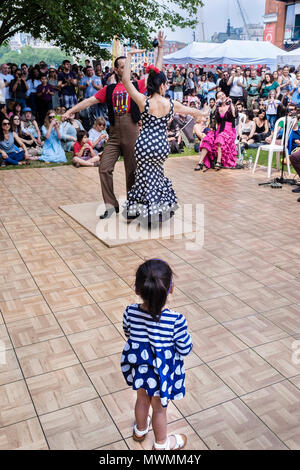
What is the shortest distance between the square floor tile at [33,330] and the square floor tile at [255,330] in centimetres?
126

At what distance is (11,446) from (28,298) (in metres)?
1.59

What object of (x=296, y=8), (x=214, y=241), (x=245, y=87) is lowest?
(x=214, y=241)

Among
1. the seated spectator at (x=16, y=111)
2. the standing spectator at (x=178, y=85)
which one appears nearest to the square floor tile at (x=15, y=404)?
the seated spectator at (x=16, y=111)

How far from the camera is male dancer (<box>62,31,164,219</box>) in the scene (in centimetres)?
494

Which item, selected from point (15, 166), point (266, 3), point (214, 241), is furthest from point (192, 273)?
point (266, 3)

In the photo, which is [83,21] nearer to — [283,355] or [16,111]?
[16,111]

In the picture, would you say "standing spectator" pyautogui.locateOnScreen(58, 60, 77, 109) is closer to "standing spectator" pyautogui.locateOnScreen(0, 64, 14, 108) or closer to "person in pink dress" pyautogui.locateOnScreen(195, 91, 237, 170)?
"standing spectator" pyautogui.locateOnScreen(0, 64, 14, 108)

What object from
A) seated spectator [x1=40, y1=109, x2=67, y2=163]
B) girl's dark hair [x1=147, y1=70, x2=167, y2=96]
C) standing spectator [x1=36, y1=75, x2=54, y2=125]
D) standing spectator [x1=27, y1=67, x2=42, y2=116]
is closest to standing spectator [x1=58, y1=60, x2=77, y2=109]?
standing spectator [x1=36, y1=75, x2=54, y2=125]

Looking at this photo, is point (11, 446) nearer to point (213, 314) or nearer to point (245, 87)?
point (213, 314)

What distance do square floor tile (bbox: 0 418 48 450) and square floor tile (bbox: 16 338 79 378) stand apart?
43cm

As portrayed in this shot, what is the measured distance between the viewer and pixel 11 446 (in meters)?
2.22

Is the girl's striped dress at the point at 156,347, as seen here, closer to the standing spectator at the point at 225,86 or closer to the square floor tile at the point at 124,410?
the square floor tile at the point at 124,410

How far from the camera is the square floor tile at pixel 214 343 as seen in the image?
2.96 meters

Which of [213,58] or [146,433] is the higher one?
[213,58]
